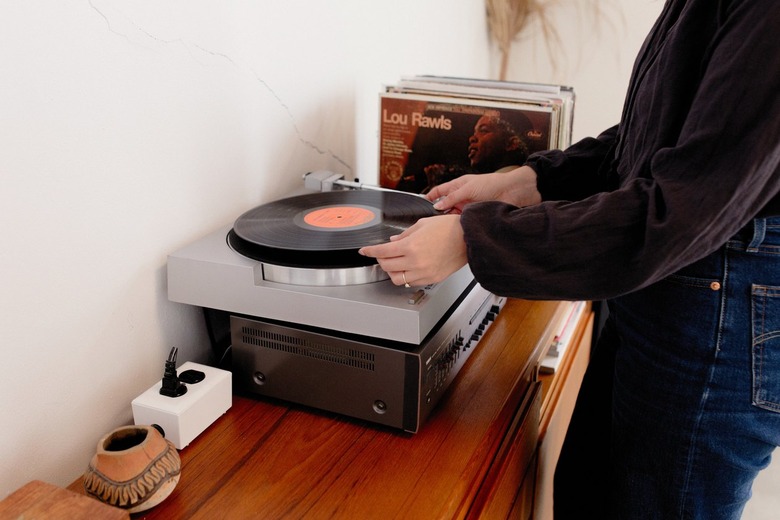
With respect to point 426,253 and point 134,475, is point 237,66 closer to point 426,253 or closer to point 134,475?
point 426,253

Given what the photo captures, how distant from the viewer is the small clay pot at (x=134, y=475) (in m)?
0.77

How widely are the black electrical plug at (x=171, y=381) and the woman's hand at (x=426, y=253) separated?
311 millimetres

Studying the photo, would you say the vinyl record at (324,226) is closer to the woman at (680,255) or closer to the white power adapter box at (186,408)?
the woman at (680,255)

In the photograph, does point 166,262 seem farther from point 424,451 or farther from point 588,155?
point 588,155

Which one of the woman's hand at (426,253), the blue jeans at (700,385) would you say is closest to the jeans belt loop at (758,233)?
the blue jeans at (700,385)

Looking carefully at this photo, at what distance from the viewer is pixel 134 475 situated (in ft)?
2.53

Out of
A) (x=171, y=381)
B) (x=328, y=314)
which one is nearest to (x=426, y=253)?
(x=328, y=314)

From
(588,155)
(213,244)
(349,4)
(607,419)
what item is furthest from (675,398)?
(349,4)

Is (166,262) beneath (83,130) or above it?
beneath

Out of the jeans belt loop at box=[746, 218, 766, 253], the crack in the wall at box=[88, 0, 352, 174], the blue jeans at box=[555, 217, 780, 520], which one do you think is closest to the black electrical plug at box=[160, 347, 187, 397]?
the crack in the wall at box=[88, 0, 352, 174]

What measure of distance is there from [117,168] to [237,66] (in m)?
0.32

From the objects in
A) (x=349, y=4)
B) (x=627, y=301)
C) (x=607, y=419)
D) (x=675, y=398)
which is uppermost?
(x=349, y=4)

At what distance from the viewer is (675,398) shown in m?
0.90

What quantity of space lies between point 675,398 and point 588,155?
45 cm
